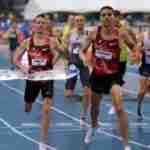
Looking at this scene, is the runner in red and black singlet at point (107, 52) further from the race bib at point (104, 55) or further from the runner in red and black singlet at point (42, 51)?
the runner in red and black singlet at point (42, 51)

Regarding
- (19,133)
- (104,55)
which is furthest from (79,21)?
(104,55)

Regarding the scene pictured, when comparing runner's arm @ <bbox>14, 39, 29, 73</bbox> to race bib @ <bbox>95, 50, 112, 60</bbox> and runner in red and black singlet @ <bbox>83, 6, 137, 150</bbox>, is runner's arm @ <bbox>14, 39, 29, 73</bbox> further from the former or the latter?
race bib @ <bbox>95, 50, 112, 60</bbox>

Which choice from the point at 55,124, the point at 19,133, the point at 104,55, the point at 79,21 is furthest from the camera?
the point at 79,21

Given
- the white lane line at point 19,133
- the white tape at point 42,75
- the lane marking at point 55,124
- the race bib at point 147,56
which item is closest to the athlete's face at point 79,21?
the race bib at point 147,56

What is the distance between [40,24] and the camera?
422 inches

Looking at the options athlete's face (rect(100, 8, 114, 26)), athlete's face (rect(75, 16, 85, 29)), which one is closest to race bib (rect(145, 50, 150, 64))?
athlete's face (rect(75, 16, 85, 29))

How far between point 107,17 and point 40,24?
93 cm

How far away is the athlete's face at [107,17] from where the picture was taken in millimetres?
10742

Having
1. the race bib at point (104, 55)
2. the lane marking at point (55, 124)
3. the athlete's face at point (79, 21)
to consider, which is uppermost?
the race bib at point (104, 55)

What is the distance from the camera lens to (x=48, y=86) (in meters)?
10.8

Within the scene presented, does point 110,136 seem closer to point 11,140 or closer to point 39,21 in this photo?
point 11,140

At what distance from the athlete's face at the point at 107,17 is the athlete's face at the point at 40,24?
79 centimetres

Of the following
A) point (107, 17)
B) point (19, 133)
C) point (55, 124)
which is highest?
point (107, 17)

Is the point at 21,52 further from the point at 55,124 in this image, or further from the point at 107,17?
the point at 55,124
